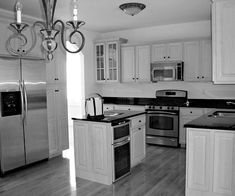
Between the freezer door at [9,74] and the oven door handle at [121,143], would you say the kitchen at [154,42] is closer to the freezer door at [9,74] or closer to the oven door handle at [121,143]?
the freezer door at [9,74]

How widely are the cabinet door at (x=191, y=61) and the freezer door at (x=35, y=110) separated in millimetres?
2977

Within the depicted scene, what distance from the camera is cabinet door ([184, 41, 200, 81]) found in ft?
18.2

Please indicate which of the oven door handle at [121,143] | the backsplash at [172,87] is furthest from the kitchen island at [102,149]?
the backsplash at [172,87]

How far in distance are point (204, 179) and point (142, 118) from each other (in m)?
1.62

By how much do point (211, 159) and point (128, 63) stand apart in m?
3.75

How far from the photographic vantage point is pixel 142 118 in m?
4.48

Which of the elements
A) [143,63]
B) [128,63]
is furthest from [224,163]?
[128,63]

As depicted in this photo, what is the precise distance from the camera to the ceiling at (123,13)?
4160 millimetres

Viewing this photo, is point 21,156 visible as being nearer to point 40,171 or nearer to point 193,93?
point 40,171

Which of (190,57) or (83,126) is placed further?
(190,57)

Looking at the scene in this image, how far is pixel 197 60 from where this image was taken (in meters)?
5.55

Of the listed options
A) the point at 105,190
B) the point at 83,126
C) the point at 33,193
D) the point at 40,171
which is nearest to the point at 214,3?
the point at 83,126

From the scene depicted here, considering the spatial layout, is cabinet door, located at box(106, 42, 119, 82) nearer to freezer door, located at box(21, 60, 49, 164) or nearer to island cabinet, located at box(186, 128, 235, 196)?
freezer door, located at box(21, 60, 49, 164)

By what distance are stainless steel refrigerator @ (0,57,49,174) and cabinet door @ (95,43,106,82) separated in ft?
7.29
